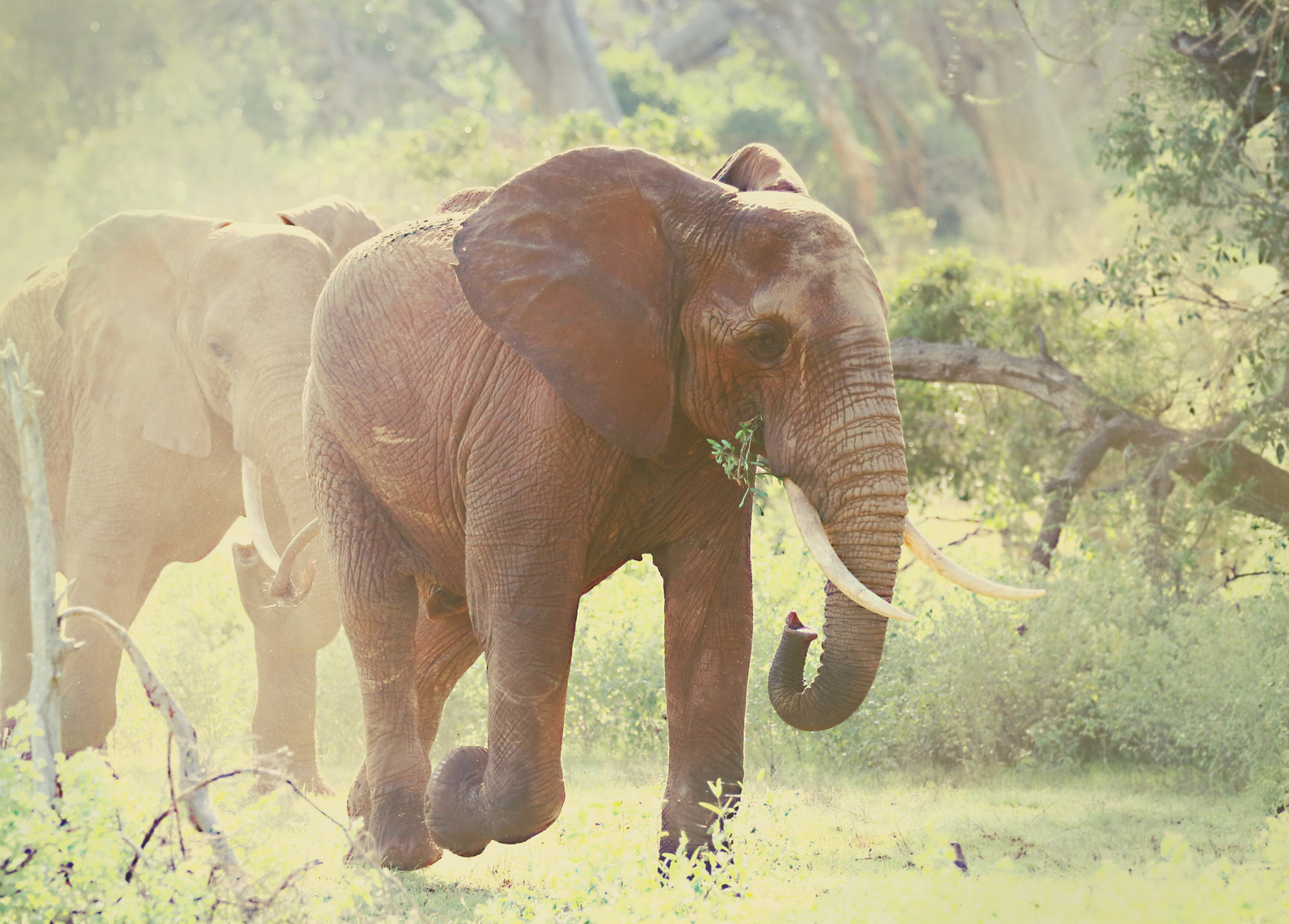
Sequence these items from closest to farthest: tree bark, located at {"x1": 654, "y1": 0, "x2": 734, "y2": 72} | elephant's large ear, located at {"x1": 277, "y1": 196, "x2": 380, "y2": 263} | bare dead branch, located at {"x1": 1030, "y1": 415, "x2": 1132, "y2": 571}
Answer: elephant's large ear, located at {"x1": 277, "y1": 196, "x2": 380, "y2": 263} < bare dead branch, located at {"x1": 1030, "y1": 415, "x2": 1132, "y2": 571} < tree bark, located at {"x1": 654, "y1": 0, "x2": 734, "y2": 72}

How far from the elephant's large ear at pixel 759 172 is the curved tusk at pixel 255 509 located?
2587 millimetres

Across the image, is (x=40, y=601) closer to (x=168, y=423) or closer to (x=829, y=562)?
(x=829, y=562)

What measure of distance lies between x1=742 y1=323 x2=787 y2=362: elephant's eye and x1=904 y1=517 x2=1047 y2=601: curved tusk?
0.57 m

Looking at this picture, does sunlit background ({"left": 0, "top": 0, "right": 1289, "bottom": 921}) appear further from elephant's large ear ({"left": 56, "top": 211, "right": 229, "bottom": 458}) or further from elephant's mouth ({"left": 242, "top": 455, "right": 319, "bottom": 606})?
elephant's large ear ({"left": 56, "top": 211, "right": 229, "bottom": 458})

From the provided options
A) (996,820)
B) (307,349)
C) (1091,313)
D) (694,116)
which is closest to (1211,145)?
(1091,313)

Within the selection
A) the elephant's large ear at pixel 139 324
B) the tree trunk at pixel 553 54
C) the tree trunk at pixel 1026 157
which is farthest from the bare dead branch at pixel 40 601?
the tree trunk at pixel 1026 157

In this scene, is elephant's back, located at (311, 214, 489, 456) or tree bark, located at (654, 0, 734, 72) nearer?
elephant's back, located at (311, 214, 489, 456)

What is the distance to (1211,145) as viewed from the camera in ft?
29.1

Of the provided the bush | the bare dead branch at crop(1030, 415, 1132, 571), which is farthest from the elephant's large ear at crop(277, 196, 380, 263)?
the bush

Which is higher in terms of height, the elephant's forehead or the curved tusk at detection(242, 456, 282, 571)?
the elephant's forehead

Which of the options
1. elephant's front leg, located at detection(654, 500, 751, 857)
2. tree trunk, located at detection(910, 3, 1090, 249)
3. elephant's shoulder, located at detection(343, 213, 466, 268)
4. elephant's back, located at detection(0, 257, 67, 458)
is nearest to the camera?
elephant's front leg, located at detection(654, 500, 751, 857)

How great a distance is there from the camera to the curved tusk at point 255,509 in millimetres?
6664

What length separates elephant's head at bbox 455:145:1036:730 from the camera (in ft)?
14.1

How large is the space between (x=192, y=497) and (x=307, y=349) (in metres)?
1.17
